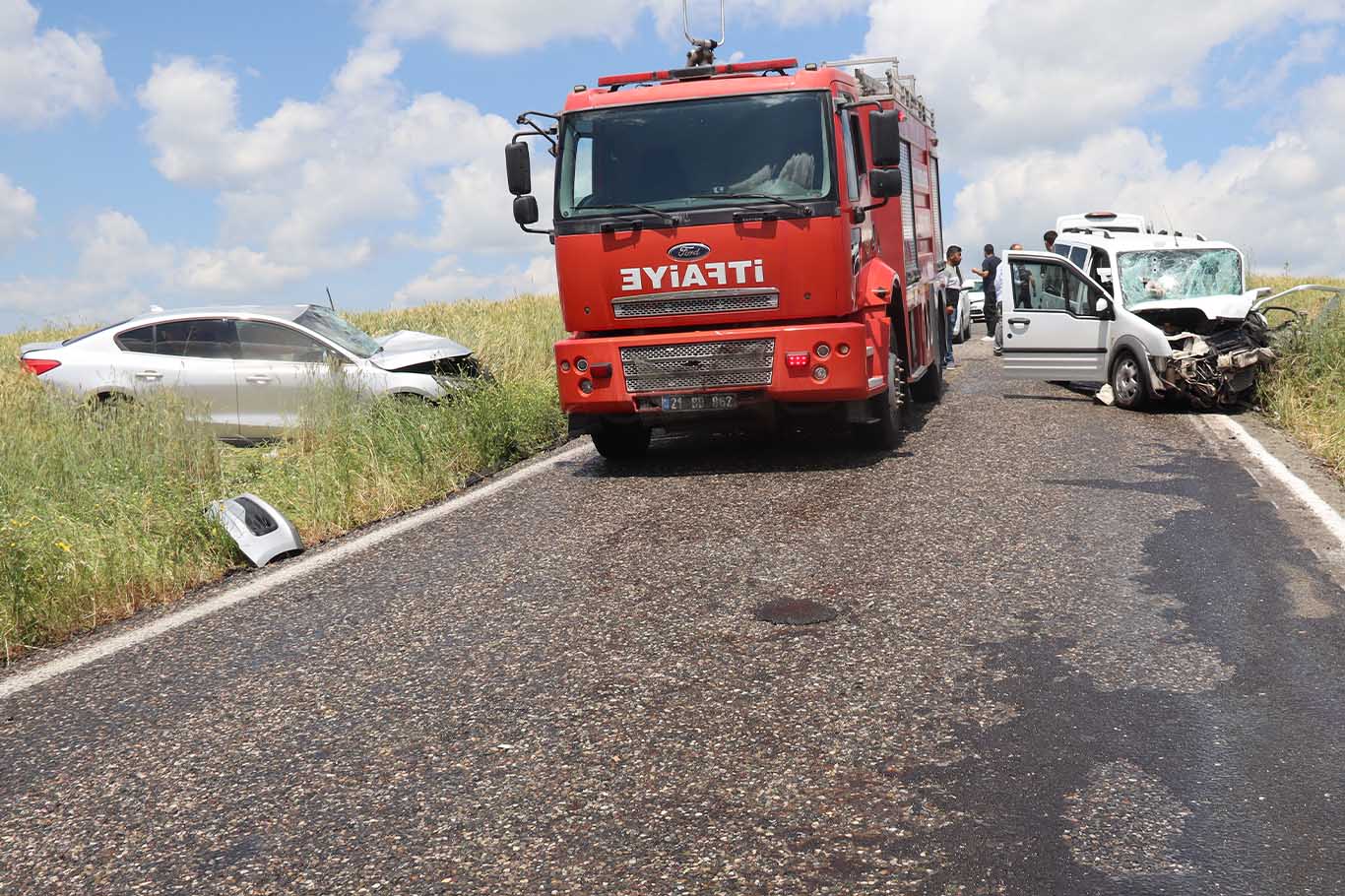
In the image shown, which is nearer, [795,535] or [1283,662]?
[1283,662]

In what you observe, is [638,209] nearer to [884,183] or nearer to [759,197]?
[759,197]

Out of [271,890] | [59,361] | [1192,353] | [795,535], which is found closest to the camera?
[271,890]

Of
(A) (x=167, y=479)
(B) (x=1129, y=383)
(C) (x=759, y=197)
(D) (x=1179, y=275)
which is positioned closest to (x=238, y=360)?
(A) (x=167, y=479)

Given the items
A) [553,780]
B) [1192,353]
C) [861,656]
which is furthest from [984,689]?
[1192,353]

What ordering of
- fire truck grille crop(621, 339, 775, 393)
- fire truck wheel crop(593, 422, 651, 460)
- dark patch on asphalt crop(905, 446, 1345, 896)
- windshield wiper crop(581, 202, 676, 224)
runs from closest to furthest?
dark patch on asphalt crop(905, 446, 1345, 896) → windshield wiper crop(581, 202, 676, 224) → fire truck grille crop(621, 339, 775, 393) → fire truck wheel crop(593, 422, 651, 460)

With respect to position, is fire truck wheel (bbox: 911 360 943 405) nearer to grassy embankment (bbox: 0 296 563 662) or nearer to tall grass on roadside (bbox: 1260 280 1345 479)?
tall grass on roadside (bbox: 1260 280 1345 479)

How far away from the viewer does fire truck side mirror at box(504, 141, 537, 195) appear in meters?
10.2

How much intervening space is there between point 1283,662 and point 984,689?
4.16ft

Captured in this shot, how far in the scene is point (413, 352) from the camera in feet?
46.0

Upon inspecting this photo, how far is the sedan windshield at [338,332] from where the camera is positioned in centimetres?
1388

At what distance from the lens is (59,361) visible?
14.1 metres

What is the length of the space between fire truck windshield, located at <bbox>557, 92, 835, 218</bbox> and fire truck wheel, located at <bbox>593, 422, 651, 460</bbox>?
6.33 feet

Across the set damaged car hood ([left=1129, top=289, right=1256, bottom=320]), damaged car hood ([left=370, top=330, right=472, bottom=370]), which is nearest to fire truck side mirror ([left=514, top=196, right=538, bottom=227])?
damaged car hood ([left=370, top=330, right=472, bottom=370])

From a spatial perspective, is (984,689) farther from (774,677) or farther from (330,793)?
(330,793)
